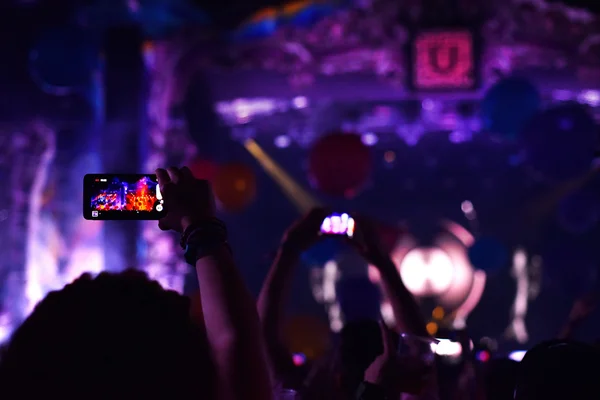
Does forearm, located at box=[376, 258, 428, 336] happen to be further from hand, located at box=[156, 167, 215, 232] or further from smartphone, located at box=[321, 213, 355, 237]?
hand, located at box=[156, 167, 215, 232]

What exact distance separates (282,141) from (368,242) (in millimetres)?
5532

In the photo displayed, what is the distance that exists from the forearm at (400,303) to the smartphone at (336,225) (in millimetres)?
132

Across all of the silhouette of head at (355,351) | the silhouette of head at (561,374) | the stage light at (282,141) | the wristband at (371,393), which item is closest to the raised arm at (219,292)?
the wristband at (371,393)

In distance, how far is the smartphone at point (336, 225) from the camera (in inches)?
69.0

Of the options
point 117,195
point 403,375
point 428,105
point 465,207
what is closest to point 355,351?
point 403,375

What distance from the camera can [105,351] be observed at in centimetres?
92

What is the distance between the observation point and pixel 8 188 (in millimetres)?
6043

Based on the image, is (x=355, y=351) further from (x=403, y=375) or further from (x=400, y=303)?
(x=403, y=375)

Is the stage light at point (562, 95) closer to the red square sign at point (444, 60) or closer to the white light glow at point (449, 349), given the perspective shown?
the red square sign at point (444, 60)

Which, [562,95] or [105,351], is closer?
[105,351]

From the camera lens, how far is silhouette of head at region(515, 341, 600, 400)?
1.30 meters

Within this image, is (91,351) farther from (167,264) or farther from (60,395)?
(167,264)

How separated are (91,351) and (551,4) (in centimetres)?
588

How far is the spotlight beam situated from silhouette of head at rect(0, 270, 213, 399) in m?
6.45
